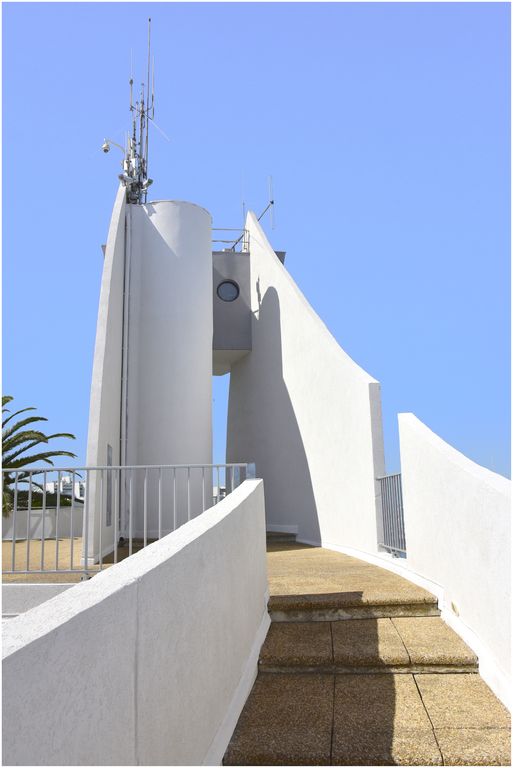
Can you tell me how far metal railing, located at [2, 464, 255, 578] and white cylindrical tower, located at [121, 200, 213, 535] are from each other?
0.39 feet

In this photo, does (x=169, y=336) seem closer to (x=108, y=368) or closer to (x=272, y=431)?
(x=108, y=368)

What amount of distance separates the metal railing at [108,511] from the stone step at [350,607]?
1207 mm

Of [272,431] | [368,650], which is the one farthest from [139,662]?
[272,431]

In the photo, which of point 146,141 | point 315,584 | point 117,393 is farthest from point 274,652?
point 146,141

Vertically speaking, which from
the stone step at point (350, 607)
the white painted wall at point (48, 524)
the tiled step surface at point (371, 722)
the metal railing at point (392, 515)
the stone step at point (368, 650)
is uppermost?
the metal railing at point (392, 515)

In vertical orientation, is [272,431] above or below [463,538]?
above

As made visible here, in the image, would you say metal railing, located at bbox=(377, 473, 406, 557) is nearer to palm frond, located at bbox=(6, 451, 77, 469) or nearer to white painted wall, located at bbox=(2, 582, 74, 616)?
white painted wall, located at bbox=(2, 582, 74, 616)

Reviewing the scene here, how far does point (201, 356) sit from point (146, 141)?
5.18 m

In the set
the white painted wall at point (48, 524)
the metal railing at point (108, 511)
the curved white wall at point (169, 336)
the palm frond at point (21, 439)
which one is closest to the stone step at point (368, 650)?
the metal railing at point (108, 511)

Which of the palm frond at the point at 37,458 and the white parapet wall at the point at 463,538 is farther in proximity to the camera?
the palm frond at the point at 37,458

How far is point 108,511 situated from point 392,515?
13.5 ft

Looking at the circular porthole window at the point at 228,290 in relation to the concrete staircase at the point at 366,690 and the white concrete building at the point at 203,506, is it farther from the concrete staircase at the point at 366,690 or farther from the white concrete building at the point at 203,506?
the concrete staircase at the point at 366,690

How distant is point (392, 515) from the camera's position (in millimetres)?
7141

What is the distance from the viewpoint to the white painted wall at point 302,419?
27.4 feet
